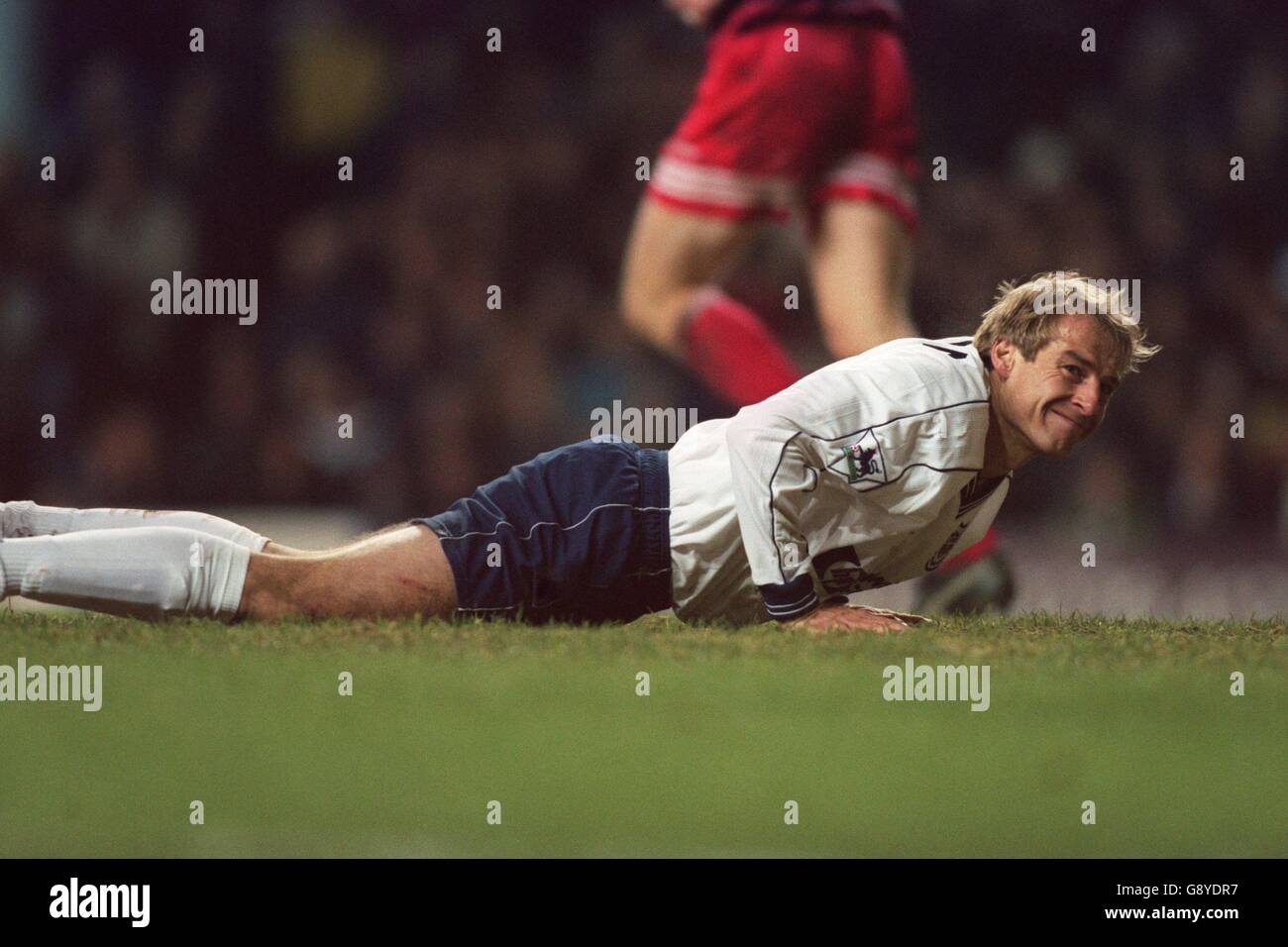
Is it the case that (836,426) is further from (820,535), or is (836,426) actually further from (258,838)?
(258,838)

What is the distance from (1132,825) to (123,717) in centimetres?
198

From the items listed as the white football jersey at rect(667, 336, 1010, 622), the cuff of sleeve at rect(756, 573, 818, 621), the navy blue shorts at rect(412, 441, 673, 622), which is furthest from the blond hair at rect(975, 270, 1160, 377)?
the navy blue shorts at rect(412, 441, 673, 622)

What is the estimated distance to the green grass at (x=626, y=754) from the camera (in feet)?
8.84

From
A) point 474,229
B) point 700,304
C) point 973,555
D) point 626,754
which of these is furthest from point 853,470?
point 474,229

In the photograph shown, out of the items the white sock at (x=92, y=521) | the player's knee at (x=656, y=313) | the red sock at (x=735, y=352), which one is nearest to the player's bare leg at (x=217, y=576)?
the white sock at (x=92, y=521)

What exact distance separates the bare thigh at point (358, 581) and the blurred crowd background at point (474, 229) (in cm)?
391

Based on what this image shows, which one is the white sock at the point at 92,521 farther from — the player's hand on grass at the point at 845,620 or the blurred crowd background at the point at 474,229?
the blurred crowd background at the point at 474,229

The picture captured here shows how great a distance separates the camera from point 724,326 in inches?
275

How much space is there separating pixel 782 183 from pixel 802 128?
A: 256 mm

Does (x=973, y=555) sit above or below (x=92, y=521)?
below

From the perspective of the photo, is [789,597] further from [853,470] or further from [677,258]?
[677,258]

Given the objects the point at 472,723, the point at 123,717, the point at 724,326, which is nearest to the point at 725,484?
the point at 472,723

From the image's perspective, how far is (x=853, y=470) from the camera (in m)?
4.05

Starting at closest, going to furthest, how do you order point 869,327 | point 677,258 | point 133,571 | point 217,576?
point 133,571
point 217,576
point 869,327
point 677,258
